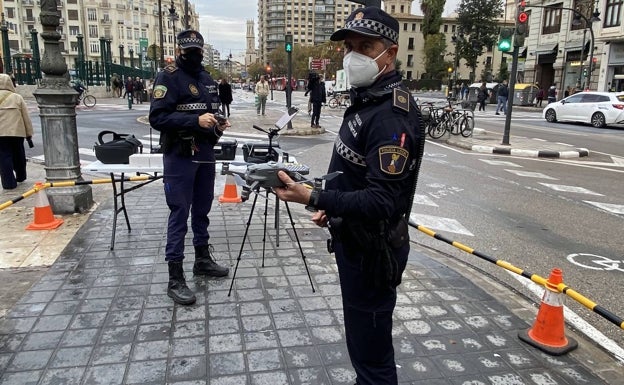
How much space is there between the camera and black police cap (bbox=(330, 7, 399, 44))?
2.15 m

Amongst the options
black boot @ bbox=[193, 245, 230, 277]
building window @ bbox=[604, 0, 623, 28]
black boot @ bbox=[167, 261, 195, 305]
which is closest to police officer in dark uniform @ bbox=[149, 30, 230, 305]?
black boot @ bbox=[167, 261, 195, 305]

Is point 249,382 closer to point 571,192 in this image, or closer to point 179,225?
point 179,225

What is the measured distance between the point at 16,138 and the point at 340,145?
753 centimetres

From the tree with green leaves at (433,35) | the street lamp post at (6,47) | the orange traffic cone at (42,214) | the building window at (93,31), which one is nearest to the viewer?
the orange traffic cone at (42,214)

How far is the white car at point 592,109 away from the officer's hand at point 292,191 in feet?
78.6

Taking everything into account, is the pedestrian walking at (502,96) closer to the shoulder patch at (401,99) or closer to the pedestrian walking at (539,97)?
the pedestrian walking at (539,97)

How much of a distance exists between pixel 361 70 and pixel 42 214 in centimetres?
513

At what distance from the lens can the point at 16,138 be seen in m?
7.98

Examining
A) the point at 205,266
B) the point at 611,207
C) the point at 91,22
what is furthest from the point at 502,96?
the point at 91,22

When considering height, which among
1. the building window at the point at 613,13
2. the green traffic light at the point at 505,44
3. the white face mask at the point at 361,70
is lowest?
the white face mask at the point at 361,70

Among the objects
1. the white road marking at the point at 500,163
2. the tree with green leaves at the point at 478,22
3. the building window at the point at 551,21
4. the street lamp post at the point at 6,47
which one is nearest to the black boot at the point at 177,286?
the white road marking at the point at 500,163

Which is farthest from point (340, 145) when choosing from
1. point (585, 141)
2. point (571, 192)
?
point (585, 141)

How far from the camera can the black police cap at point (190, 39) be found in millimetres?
3959

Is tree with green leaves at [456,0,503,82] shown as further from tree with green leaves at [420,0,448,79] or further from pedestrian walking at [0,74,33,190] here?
pedestrian walking at [0,74,33,190]
